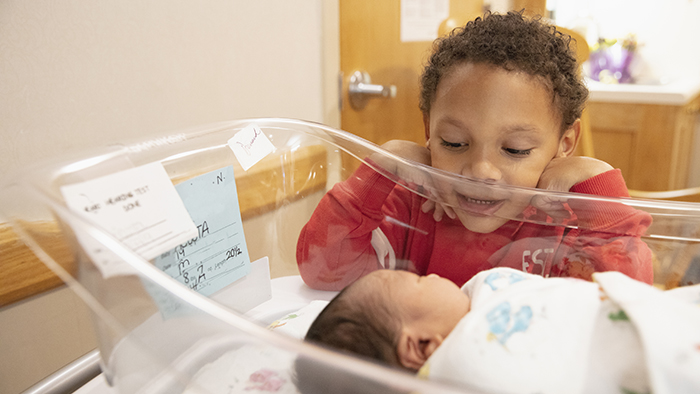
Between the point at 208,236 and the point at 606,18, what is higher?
the point at 606,18

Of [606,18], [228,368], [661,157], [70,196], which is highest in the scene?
[606,18]

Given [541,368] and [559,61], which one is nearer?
[541,368]

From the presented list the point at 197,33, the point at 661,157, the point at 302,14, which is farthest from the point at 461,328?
the point at 661,157

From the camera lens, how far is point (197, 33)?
2.56 ft

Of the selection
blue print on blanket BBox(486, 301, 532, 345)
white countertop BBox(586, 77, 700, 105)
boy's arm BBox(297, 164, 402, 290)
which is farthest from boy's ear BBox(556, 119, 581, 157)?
white countertop BBox(586, 77, 700, 105)

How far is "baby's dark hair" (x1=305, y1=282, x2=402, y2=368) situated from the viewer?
1.22ft

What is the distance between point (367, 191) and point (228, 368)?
302mm

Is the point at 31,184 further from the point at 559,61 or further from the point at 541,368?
the point at 559,61

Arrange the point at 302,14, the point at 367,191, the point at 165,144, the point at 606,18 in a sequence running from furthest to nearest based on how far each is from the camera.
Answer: the point at 606,18
the point at 302,14
the point at 367,191
the point at 165,144

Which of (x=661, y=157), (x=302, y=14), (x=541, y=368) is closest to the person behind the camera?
(x=541, y=368)

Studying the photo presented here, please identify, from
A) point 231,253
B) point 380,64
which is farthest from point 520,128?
point 380,64

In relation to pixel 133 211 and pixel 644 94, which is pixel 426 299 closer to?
pixel 133 211

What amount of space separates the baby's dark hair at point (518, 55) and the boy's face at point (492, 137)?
0.05 ft

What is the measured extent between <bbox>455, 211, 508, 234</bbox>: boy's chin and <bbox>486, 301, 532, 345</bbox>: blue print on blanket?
0.18 meters
